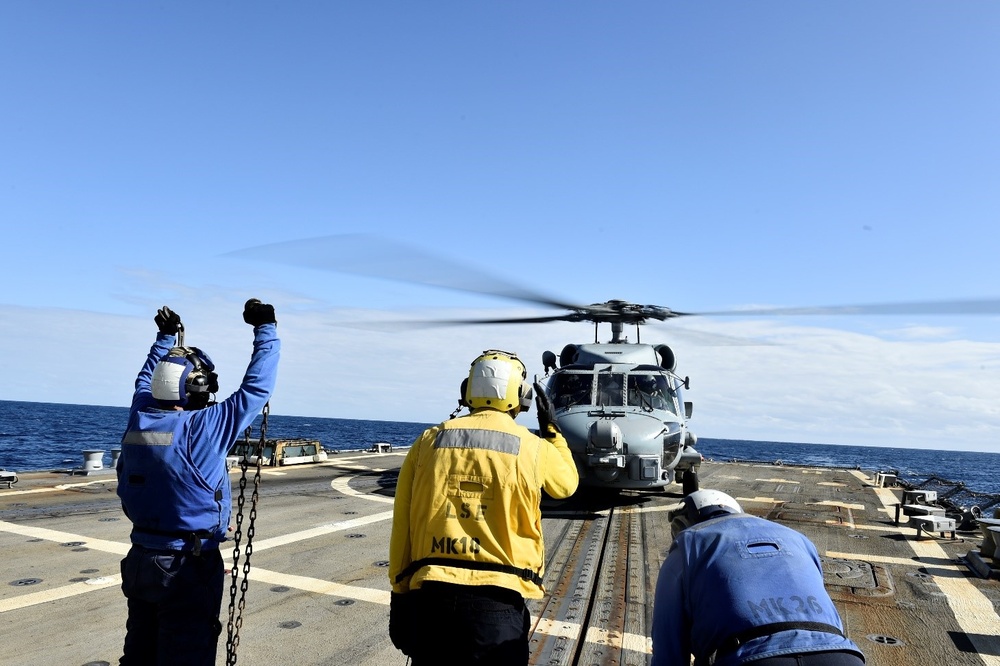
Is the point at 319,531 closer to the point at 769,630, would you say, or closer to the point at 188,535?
the point at 188,535

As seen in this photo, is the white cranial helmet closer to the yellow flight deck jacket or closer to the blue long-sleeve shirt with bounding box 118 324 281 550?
the yellow flight deck jacket

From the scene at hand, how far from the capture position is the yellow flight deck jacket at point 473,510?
280 cm

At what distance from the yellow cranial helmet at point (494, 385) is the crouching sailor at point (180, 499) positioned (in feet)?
3.83

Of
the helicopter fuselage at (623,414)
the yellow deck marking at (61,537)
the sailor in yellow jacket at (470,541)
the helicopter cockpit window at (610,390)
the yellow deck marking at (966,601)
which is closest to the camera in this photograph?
the sailor in yellow jacket at (470,541)

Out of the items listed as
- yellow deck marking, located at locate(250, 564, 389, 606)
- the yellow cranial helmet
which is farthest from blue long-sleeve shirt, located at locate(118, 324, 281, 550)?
yellow deck marking, located at locate(250, 564, 389, 606)

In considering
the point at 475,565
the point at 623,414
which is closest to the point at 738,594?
the point at 475,565

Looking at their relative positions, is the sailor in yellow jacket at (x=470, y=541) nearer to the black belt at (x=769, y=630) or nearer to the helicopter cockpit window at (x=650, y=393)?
the black belt at (x=769, y=630)

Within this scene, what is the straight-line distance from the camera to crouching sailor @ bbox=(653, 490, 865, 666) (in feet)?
7.44

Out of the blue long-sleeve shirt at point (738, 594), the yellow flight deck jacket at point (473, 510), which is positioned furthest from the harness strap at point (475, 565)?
the blue long-sleeve shirt at point (738, 594)

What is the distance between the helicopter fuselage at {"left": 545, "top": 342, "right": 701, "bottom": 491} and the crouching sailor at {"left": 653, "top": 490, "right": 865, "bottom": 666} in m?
8.19

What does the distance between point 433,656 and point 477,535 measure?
1.69 ft

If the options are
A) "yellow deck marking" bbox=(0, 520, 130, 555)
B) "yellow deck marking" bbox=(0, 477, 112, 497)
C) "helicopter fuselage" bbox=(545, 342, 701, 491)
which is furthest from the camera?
"yellow deck marking" bbox=(0, 477, 112, 497)

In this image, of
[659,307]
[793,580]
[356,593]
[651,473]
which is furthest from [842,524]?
[793,580]

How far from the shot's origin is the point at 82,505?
1018cm
